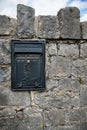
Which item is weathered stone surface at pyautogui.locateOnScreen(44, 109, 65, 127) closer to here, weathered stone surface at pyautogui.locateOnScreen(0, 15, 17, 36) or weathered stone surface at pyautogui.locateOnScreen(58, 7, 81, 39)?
weathered stone surface at pyautogui.locateOnScreen(58, 7, 81, 39)

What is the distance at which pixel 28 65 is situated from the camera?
504 centimetres

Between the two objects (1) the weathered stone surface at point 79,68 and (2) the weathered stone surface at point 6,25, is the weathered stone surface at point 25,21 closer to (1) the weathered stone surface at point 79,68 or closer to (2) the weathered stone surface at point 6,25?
(2) the weathered stone surface at point 6,25

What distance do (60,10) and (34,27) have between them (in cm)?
53

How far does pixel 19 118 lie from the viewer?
4988 millimetres

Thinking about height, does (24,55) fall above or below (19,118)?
above

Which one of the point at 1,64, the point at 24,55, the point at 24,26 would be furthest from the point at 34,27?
the point at 1,64

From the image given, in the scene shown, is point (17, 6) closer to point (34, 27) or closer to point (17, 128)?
point (34, 27)

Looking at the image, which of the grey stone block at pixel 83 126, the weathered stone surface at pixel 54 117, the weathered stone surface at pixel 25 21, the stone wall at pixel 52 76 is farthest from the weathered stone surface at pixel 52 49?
the grey stone block at pixel 83 126

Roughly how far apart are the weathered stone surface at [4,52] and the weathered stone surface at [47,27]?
1.76 ft

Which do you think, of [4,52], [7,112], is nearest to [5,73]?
[4,52]

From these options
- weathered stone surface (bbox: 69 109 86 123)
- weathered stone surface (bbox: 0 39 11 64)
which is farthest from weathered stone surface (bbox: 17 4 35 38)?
weathered stone surface (bbox: 69 109 86 123)

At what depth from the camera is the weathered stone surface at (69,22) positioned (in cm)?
514

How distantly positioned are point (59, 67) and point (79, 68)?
1.14 ft

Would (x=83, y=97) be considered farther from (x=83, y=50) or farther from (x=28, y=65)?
(x=28, y=65)
